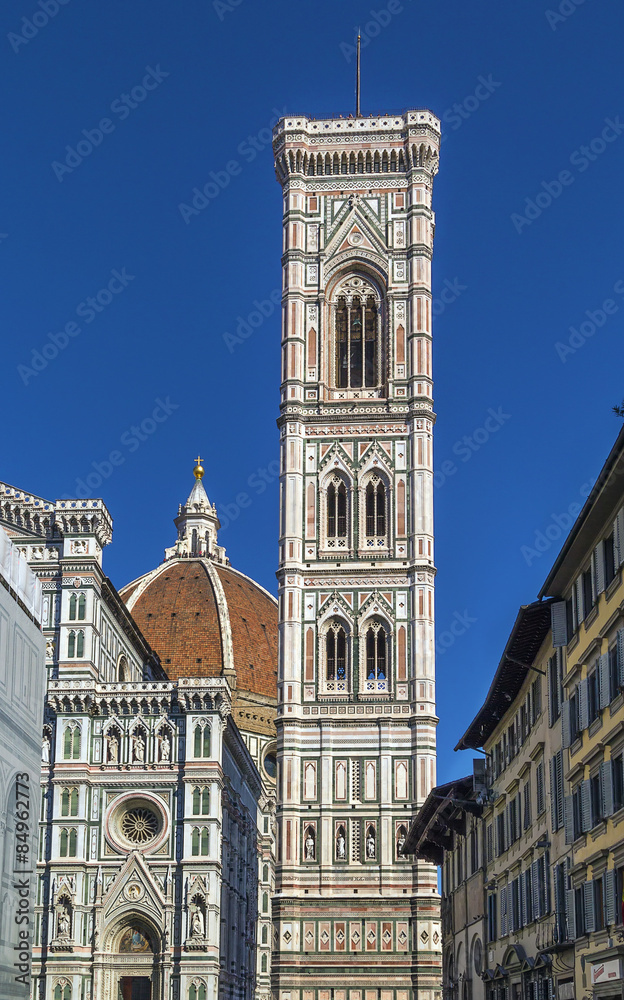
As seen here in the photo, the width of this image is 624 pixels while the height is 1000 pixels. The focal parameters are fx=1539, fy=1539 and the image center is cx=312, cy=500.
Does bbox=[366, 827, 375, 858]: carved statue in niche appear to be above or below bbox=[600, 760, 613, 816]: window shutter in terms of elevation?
above

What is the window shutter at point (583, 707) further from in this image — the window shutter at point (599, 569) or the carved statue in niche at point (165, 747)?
the carved statue in niche at point (165, 747)

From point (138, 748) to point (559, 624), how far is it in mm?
37176

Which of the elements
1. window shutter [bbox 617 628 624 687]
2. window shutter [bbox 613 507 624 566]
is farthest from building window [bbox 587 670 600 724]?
window shutter [bbox 613 507 624 566]

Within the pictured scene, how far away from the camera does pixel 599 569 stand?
93.4ft

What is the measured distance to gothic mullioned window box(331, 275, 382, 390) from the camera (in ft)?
248

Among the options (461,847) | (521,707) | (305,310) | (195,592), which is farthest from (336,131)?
(195,592)

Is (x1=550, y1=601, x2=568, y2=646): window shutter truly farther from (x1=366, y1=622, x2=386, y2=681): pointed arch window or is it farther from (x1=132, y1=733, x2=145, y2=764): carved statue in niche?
(x1=366, y1=622, x2=386, y2=681): pointed arch window

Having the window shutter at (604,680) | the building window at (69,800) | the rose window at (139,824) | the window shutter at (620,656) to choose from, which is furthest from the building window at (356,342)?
the window shutter at (620,656)

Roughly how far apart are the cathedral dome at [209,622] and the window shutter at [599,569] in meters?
88.2

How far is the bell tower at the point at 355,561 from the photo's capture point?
6644 centimetres

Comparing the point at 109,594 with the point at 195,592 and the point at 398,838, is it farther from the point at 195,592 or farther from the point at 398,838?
the point at 195,592

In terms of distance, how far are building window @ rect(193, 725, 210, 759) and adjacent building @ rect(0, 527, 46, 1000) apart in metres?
26.6


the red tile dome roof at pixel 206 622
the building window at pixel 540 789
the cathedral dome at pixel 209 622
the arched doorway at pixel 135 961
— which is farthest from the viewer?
the red tile dome roof at pixel 206 622

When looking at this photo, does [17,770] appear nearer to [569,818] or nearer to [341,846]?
[569,818]
